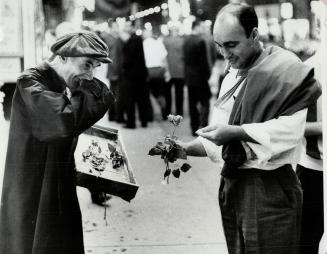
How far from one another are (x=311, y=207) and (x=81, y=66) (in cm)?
140

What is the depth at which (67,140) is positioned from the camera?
2.59m

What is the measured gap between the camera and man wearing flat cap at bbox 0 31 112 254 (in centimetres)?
249

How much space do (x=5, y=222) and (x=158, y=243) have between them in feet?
3.96

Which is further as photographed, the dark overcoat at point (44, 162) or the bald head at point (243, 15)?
the dark overcoat at point (44, 162)

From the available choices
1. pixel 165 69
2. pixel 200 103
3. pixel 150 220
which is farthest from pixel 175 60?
pixel 150 220

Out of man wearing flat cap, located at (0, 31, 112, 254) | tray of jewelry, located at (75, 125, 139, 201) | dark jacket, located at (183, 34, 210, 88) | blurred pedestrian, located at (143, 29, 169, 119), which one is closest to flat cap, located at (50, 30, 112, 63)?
man wearing flat cap, located at (0, 31, 112, 254)

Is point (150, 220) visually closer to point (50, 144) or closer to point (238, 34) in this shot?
point (50, 144)

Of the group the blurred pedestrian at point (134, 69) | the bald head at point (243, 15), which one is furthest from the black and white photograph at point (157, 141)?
the blurred pedestrian at point (134, 69)

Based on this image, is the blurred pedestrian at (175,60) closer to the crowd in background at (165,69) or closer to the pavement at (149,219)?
the crowd in background at (165,69)

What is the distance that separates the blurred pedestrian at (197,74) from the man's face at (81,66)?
3447mm

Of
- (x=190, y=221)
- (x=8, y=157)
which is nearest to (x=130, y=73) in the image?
(x=190, y=221)

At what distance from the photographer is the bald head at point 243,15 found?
2334mm

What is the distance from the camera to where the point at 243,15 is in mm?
2338

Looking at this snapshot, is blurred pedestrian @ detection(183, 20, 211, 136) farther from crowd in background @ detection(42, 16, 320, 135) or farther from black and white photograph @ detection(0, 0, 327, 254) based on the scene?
black and white photograph @ detection(0, 0, 327, 254)
